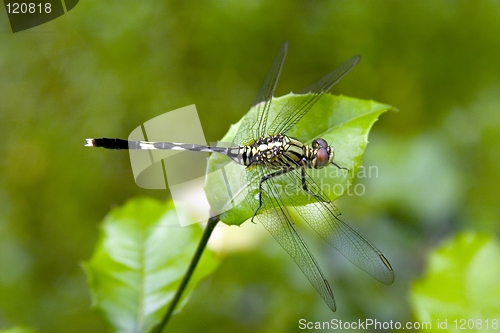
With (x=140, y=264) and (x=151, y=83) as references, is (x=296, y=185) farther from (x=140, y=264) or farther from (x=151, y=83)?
(x=151, y=83)

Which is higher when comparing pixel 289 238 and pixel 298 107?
pixel 298 107

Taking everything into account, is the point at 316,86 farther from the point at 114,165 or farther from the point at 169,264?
the point at 114,165

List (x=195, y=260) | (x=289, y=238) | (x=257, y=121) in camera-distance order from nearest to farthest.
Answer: (x=195, y=260) < (x=289, y=238) < (x=257, y=121)

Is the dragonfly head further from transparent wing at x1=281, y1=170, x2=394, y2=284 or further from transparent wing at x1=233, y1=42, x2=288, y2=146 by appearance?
transparent wing at x1=233, y1=42, x2=288, y2=146

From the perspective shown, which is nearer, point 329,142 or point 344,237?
point 329,142

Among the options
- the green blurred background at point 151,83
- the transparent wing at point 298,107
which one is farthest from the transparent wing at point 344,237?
the green blurred background at point 151,83

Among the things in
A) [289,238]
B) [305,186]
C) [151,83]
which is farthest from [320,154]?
[151,83]

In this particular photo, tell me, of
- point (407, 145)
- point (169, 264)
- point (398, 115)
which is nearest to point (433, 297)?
point (169, 264)

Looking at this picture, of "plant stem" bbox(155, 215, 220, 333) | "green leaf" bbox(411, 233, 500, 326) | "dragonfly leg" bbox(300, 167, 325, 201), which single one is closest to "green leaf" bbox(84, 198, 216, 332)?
"plant stem" bbox(155, 215, 220, 333)
